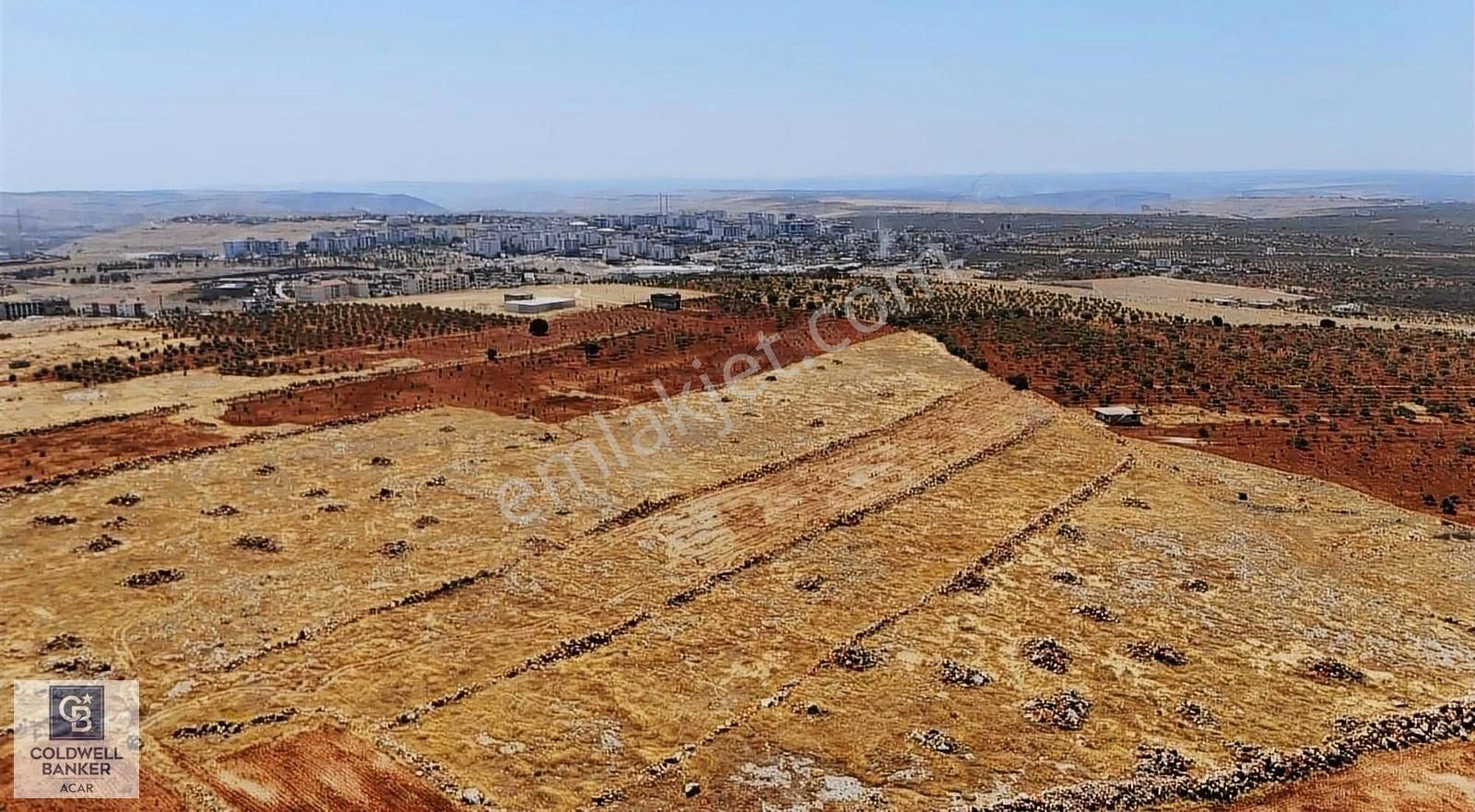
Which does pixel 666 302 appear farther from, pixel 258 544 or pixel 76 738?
Answer: pixel 76 738

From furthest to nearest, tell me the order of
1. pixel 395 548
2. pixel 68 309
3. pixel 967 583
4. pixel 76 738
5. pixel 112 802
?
1. pixel 68 309
2. pixel 395 548
3. pixel 967 583
4. pixel 76 738
5. pixel 112 802

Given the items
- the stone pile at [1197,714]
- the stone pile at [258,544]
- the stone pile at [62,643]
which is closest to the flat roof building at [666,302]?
the stone pile at [258,544]

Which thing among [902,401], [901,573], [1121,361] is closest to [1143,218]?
[1121,361]

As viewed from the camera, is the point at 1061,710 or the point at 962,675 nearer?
the point at 1061,710

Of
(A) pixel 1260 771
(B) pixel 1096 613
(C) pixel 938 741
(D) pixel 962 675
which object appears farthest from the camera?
(B) pixel 1096 613

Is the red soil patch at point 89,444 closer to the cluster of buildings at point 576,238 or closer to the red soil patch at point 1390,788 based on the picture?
the red soil patch at point 1390,788

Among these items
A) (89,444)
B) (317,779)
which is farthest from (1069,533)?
(89,444)

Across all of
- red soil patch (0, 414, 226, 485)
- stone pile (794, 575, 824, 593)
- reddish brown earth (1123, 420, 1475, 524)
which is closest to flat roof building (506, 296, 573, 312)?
red soil patch (0, 414, 226, 485)

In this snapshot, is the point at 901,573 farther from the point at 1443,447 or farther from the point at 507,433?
the point at 1443,447
